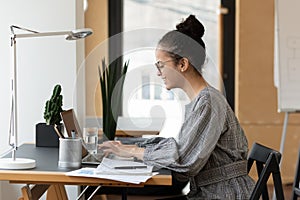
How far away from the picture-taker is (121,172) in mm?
2131

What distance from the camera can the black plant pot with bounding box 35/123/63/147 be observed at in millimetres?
2744

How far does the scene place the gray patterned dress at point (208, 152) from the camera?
7.16ft

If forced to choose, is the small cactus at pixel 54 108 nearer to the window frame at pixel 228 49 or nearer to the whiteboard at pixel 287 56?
the whiteboard at pixel 287 56

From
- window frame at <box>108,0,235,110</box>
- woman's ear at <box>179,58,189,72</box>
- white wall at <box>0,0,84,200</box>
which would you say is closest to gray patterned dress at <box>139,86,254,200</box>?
woman's ear at <box>179,58,189,72</box>

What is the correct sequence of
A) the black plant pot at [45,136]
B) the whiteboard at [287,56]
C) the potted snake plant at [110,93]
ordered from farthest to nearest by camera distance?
the whiteboard at [287,56]
the black plant pot at [45,136]
the potted snake plant at [110,93]

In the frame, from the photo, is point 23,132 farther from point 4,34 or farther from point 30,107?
point 4,34

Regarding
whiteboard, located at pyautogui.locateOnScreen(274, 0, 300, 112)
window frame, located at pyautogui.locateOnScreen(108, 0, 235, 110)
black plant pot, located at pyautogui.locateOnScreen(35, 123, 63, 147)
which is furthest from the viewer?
window frame, located at pyautogui.locateOnScreen(108, 0, 235, 110)

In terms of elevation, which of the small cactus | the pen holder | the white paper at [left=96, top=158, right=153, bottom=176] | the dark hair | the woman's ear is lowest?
the white paper at [left=96, top=158, right=153, bottom=176]

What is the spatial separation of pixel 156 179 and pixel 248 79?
3258 mm

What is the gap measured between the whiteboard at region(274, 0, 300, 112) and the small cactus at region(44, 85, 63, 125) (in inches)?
78.8

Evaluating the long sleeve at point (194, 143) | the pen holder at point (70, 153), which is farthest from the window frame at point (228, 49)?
the pen holder at point (70, 153)

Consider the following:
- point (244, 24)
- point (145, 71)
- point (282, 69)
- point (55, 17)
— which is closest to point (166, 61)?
point (145, 71)

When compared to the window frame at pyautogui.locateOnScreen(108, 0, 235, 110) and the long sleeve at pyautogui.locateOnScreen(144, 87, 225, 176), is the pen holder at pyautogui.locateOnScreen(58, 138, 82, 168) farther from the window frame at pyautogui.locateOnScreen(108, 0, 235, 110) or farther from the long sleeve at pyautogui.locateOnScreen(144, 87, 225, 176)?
the window frame at pyautogui.locateOnScreen(108, 0, 235, 110)

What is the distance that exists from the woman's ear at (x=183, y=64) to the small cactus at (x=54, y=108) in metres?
0.59
